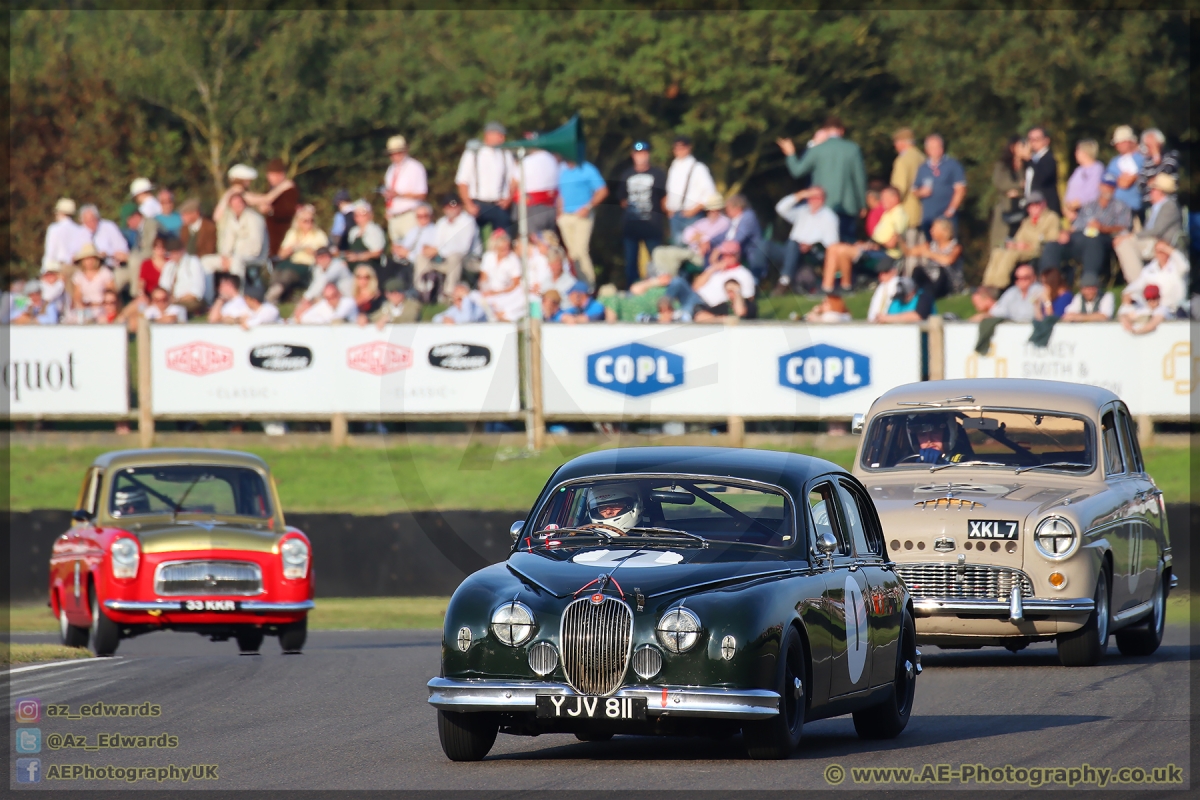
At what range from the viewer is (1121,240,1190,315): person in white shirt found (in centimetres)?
2167

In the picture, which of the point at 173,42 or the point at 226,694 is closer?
the point at 226,694

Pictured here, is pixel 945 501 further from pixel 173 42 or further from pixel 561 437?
pixel 173 42

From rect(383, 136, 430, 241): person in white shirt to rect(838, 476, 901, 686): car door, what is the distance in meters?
16.9

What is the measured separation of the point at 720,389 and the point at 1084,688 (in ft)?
37.2

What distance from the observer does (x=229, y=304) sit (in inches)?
976

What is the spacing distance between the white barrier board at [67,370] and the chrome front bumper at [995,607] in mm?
14364

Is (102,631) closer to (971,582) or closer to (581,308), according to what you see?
(971,582)

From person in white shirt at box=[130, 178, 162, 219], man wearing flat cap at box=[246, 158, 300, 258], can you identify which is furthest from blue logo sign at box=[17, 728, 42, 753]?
person in white shirt at box=[130, 178, 162, 219]

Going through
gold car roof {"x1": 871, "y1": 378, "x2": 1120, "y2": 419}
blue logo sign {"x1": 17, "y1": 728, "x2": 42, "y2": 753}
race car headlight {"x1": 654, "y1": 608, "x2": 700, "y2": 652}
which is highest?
gold car roof {"x1": 871, "y1": 378, "x2": 1120, "y2": 419}

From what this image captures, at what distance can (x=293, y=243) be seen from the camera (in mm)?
26391

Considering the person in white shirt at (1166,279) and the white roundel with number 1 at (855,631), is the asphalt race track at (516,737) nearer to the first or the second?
the white roundel with number 1 at (855,631)

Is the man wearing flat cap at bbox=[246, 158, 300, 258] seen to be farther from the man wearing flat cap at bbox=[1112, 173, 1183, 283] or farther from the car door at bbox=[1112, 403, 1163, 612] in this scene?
the car door at bbox=[1112, 403, 1163, 612]

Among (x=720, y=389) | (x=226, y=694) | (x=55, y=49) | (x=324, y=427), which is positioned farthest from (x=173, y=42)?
(x=226, y=694)

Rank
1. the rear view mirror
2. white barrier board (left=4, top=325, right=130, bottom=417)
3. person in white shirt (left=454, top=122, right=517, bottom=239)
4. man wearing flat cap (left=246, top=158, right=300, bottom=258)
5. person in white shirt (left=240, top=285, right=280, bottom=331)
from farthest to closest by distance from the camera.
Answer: man wearing flat cap (left=246, top=158, right=300, bottom=258) < person in white shirt (left=454, top=122, right=517, bottom=239) < white barrier board (left=4, top=325, right=130, bottom=417) < person in white shirt (left=240, top=285, right=280, bottom=331) < the rear view mirror
